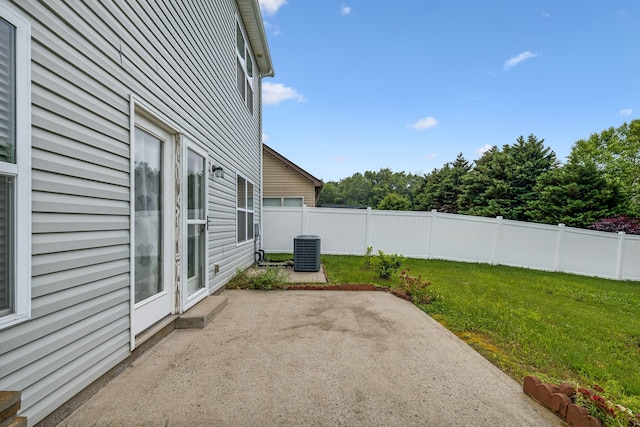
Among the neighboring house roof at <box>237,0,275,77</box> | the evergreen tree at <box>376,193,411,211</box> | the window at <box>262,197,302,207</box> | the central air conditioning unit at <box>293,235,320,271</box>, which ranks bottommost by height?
the central air conditioning unit at <box>293,235,320,271</box>

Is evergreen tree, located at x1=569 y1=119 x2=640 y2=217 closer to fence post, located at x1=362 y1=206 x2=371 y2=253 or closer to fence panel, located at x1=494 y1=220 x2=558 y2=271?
fence panel, located at x1=494 y1=220 x2=558 y2=271

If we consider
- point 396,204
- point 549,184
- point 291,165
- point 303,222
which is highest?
point 291,165

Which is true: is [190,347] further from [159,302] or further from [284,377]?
[284,377]

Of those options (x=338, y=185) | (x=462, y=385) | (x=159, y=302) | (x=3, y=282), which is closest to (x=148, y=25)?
(x=3, y=282)

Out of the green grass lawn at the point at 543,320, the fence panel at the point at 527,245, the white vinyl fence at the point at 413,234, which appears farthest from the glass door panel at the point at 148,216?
the fence panel at the point at 527,245

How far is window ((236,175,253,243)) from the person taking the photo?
560 centimetres

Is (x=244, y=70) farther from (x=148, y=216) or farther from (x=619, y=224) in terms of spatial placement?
(x=619, y=224)

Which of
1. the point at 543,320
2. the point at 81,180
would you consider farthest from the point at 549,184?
the point at 81,180

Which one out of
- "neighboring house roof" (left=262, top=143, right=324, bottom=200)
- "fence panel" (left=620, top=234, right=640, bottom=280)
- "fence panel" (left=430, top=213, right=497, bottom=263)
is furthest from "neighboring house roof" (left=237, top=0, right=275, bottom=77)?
"fence panel" (left=620, top=234, right=640, bottom=280)

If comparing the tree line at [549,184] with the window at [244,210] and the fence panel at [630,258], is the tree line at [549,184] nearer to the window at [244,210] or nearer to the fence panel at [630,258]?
the fence panel at [630,258]

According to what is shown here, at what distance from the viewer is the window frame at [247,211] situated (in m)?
5.48

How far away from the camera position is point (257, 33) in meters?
6.13

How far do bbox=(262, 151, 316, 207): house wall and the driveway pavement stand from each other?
8.26 meters

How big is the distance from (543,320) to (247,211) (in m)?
5.61
